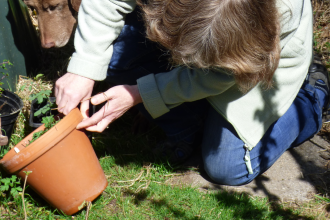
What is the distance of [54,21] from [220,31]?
197cm

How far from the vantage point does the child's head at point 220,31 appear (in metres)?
1.22

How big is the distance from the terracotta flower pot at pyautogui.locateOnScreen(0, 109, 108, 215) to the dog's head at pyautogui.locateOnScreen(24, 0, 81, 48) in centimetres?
130

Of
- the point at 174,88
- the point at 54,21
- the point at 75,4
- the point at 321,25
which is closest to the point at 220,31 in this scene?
the point at 174,88

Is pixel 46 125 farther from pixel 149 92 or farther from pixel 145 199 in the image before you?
pixel 145 199

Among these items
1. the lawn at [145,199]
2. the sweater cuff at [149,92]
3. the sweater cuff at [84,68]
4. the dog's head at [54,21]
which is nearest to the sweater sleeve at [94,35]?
the sweater cuff at [84,68]

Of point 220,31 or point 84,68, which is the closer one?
point 220,31

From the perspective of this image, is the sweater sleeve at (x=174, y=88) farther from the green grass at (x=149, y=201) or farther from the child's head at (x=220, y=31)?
the green grass at (x=149, y=201)

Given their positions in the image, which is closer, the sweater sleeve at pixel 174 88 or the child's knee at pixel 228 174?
the sweater sleeve at pixel 174 88

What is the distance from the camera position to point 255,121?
2.03 m

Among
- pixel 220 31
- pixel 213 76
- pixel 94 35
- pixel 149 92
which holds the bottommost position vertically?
pixel 149 92

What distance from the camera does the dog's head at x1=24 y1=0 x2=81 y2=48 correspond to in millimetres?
2768

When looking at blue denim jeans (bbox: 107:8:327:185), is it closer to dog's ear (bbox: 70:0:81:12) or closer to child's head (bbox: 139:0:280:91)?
dog's ear (bbox: 70:0:81:12)

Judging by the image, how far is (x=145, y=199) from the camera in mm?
2074

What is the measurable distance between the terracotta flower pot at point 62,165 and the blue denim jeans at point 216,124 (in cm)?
65
